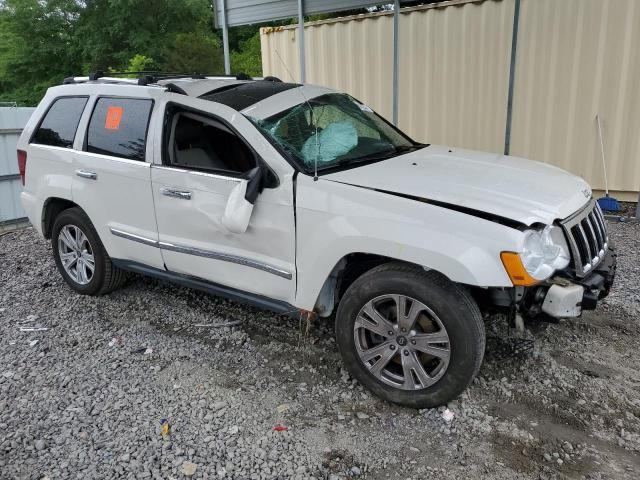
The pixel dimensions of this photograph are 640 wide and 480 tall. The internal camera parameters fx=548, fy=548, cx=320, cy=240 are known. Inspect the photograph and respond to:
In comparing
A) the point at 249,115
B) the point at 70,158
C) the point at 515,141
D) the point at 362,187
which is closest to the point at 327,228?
the point at 362,187

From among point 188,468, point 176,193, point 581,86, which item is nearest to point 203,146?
point 176,193

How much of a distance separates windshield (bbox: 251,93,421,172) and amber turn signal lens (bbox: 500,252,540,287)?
1.27m

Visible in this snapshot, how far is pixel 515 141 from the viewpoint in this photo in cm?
788

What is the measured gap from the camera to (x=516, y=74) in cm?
764

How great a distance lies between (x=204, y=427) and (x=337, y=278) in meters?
1.16

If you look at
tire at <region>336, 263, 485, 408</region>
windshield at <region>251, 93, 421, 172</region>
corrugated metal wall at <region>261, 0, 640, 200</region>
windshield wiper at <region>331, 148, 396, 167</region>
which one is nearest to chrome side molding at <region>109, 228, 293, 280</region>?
tire at <region>336, 263, 485, 408</region>

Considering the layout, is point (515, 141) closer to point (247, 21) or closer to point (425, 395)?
point (247, 21)

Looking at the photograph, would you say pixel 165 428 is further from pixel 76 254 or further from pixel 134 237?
pixel 76 254

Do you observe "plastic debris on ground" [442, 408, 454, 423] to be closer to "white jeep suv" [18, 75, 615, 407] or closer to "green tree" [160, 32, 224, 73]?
"white jeep suv" [18, 75, 615, 407]

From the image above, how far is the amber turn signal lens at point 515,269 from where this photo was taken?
2682mm

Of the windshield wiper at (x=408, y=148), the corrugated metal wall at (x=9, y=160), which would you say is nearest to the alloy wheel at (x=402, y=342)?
the windshield wiper at (x=408, y=148)

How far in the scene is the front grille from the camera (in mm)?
2996

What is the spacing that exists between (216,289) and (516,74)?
5.76m

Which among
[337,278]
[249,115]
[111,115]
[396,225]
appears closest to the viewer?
[396,225]
